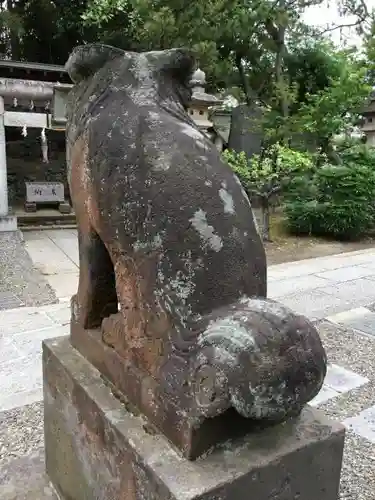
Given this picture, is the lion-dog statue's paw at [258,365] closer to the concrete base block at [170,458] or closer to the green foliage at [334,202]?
the concrete base block at [170,458]

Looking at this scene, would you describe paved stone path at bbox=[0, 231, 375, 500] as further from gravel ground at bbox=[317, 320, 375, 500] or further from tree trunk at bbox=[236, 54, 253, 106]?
tree trunk at bbox=[236, 54, 253, 106]

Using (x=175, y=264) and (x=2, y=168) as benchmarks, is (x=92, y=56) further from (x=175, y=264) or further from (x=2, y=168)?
(x=2, y=168)

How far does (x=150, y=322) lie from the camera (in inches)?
55.5

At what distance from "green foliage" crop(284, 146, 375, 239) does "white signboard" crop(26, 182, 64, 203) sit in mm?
4965

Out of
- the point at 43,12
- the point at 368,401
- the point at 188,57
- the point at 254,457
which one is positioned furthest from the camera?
the point at 43,12

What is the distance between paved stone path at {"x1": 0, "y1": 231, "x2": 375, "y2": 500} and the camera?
2242 mm

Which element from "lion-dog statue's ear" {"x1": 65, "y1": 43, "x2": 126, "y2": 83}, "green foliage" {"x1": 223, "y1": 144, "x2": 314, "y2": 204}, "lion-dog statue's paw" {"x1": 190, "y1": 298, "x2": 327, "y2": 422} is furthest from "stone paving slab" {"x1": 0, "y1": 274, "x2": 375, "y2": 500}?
"green foliage" {"x1": 223, "y1": 144, "x2": 314, "y2": 204}

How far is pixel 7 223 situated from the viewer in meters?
7.87

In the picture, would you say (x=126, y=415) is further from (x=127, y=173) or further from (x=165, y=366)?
(x=127, y=173)

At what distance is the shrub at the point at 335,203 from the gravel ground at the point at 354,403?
213 inches

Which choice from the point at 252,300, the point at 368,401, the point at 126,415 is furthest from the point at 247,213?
the point at 368,401

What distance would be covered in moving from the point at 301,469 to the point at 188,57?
1.38 metres

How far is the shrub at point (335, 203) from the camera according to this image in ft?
30.2

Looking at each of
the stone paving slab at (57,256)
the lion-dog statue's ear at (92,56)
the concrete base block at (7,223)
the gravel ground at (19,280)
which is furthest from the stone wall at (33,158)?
the lion-dog statue's ear at (92,56)
